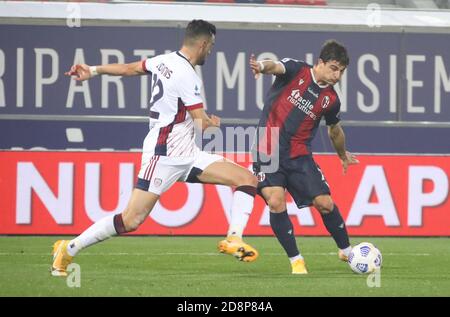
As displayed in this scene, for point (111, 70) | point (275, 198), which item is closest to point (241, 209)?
point (275, 198)

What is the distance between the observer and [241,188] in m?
10.3

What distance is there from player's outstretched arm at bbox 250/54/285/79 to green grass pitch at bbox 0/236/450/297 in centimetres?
167

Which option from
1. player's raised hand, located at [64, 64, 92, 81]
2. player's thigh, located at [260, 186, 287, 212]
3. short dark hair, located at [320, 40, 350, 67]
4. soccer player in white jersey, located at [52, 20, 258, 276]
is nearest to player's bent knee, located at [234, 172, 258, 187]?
soccer player in white jersey, located at [52, 20, 258, 276]

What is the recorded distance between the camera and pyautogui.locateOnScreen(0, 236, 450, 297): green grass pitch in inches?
356

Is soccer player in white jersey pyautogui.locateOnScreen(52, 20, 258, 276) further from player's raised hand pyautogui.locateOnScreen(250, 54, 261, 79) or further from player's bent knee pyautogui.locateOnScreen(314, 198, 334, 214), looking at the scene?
player's bent knee pyautogui.locateOnScreen(314, 198, 334, 214)

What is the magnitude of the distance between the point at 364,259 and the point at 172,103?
2.13 meters

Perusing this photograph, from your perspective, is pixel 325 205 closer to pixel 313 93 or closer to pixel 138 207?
pixel 313 93

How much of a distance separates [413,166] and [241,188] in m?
5.54

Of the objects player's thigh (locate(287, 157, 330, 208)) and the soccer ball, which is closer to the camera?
the soccer ball

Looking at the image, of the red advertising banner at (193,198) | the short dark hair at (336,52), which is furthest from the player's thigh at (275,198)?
the red advertising banner at (193,198)

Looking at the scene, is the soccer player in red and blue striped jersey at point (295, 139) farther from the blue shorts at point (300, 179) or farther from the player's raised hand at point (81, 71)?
the player's raised hand at point (81, 71)

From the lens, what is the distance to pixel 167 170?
9977 millimetres

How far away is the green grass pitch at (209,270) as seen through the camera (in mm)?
9031

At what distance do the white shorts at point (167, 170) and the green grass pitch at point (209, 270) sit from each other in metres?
0.76
